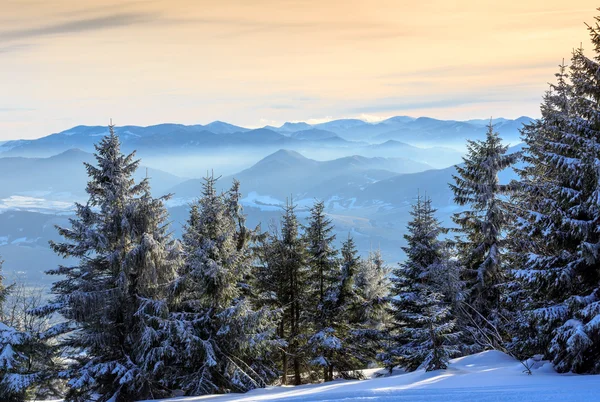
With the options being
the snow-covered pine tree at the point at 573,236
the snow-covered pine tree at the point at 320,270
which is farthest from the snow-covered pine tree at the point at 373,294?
the snow-covered pine tree at the point at 573,236

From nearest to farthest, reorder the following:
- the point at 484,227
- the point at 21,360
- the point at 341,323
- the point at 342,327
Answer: the point at 21,360 → the point at 484,227 → the point at 341,323 → the point at 342,327

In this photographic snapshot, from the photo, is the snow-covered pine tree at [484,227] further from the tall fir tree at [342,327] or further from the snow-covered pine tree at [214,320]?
the snow-covered pine tree at [214,320]

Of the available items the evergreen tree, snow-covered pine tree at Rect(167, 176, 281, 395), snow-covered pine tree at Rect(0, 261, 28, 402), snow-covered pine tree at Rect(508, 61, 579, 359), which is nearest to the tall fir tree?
the evergreen tree

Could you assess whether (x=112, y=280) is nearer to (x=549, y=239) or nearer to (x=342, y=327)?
(x=342, y=327)

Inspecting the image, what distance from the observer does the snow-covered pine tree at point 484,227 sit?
21.9 meters

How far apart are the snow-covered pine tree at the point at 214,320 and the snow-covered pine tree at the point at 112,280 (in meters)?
1.08

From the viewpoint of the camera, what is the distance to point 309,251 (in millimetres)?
22547

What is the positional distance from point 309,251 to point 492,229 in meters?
8.26

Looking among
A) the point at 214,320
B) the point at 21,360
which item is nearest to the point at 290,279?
the point at 214,320

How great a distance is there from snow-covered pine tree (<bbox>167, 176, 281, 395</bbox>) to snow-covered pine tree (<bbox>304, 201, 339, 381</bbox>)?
4.24 meters

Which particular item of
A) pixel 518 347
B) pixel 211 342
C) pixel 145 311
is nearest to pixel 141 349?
pixel 145 311

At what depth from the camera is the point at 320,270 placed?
22672 millimetres

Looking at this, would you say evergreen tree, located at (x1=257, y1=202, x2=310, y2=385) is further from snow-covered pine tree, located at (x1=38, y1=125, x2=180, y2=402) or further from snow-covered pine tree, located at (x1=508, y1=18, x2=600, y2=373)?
snow-covered pine tree, located at (x1=508, y1=18, x2=600, y2=373)

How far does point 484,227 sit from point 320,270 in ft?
25.0
